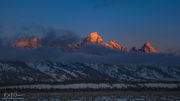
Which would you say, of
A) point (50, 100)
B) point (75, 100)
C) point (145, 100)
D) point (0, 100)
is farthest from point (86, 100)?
point (0, 100)

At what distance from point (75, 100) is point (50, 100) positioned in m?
6.35

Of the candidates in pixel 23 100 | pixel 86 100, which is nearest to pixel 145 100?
pixel 86 100

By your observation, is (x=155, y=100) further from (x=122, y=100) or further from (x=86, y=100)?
(x=86, y=100)

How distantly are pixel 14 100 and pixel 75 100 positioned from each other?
15.3 m

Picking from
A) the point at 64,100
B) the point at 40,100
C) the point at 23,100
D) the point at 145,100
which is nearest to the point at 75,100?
the point at 64,100

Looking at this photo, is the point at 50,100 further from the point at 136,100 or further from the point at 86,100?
the point at 136,100

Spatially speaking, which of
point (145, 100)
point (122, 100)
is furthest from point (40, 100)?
point (145, 100)

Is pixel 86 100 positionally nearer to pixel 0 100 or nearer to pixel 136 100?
pixel 136 100

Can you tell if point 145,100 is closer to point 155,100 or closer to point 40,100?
point 155,100

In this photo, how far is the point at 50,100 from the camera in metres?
65.2

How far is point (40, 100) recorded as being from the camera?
65.2 meters

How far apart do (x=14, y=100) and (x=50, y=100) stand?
8961mm

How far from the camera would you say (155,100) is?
65.7 metres

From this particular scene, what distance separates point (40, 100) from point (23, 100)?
419cm
